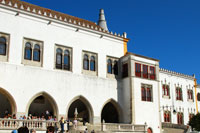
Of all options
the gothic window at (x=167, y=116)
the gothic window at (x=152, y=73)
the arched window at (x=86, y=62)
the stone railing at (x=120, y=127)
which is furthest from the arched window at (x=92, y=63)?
the gothic window at (x=167, y=116)

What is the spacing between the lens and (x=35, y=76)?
20.8m

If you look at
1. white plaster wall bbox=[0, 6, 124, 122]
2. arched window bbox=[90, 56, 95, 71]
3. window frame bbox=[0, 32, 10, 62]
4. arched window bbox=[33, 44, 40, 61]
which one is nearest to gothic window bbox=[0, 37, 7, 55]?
window frame bbox=[0, 32, 10, 62]

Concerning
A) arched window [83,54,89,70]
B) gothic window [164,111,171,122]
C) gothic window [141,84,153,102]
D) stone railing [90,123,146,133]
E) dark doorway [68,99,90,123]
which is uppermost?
arched window [83,54,89,70]

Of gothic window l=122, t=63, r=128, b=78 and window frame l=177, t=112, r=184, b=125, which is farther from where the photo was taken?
window frame l=177, t=112, r=184, b=125

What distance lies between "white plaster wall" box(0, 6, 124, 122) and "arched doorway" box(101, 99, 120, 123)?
1030mm

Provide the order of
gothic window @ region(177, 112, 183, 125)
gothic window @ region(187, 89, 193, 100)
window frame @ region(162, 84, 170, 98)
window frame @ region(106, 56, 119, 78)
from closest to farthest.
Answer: window frame @ region(106, 56, 119, 78)
window frame @ region(162, 84, 170, 98)
gothic window @ region(177, 112, 183, 125)
gothic window @ region(187, 89, 193, 100)

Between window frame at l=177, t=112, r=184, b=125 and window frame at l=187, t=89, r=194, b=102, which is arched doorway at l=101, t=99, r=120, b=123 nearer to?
window frame at l=177, t=112, r=184, b=125

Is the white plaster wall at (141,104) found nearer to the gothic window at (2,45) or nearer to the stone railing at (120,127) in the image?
the stone railing at (120,127)

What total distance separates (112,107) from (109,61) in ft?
15.6

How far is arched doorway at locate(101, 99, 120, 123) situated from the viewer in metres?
25.5

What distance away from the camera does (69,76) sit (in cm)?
2275

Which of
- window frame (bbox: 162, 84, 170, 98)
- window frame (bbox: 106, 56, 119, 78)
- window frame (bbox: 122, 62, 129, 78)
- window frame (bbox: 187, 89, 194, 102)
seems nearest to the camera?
window frame (bbox: 122, 62, 129, 78)

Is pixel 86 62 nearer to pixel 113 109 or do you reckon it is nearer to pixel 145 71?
pixel 113 109

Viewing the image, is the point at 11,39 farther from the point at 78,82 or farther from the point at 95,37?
the point at 95,37
